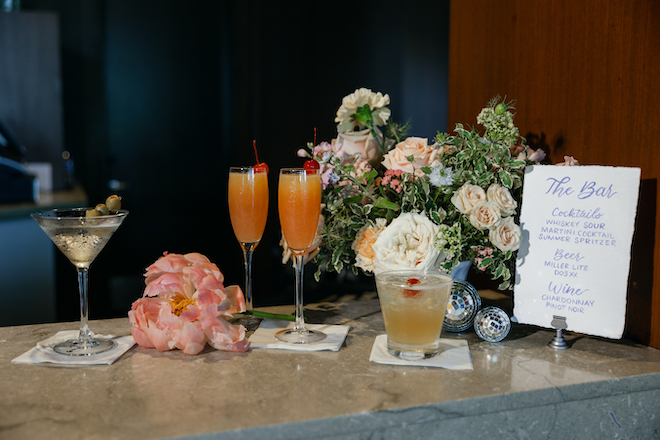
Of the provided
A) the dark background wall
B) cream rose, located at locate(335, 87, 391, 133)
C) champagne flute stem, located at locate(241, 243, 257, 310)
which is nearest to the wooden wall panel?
cream rose, located at locate(335, 87, 391, 133)

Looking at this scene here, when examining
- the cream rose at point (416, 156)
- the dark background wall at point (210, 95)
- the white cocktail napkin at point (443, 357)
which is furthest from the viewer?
the dark background wall at point (210, 95)

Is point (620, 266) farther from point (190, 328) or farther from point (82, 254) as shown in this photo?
point (82, 254)

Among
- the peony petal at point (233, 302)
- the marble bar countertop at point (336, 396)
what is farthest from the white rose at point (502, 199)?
the peony petal at point (233, 302)

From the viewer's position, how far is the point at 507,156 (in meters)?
1.06

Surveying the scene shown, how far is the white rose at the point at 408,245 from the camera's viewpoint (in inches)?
40.5

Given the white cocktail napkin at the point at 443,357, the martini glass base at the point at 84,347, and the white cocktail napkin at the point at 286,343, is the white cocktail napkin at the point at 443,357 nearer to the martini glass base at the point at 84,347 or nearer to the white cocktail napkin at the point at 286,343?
the white cocktail napkin at the point at 286,343

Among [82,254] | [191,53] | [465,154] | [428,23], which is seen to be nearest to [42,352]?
[82,254]

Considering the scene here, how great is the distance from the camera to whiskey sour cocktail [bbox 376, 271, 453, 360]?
91 cm

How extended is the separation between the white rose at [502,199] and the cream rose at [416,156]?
0.41 ft

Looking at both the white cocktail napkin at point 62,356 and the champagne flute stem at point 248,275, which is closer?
the white cocktail napkin at point 62,356

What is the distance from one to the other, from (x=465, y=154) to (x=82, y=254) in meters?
0.69

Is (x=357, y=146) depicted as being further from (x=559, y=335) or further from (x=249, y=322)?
(x=559, y=335)

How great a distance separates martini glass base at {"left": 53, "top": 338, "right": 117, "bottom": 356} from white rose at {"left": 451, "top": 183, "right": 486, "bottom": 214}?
646 millimetres

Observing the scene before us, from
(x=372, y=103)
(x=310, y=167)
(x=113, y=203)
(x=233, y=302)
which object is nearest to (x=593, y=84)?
(x=372, y=103)
